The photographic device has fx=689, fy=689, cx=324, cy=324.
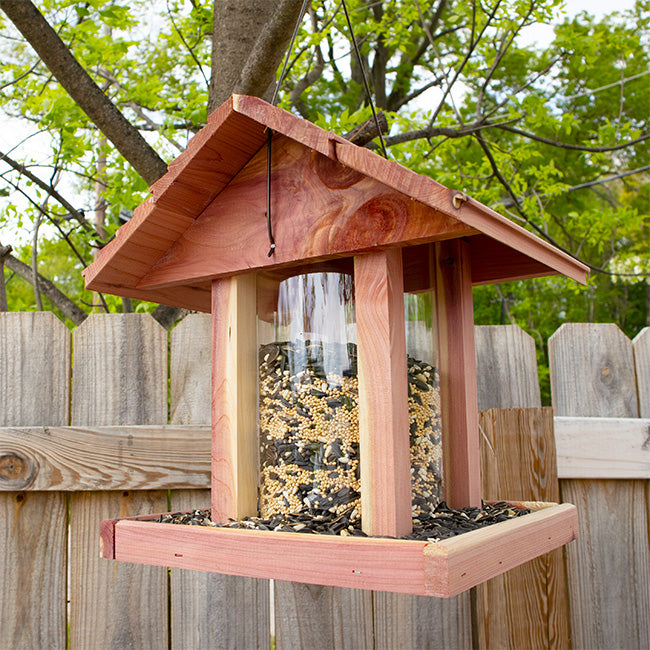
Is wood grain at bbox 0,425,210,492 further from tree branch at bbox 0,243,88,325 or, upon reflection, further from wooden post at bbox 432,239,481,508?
wooden post at bbox 432,239,481,508

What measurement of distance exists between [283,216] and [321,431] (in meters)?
0.37

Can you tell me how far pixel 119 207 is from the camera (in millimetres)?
2689

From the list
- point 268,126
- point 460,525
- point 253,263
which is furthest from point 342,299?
point 460,525

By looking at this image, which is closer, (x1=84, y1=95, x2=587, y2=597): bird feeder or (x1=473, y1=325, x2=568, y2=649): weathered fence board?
(x1=84, y1=95, x2=587, y2=597): bird feeder

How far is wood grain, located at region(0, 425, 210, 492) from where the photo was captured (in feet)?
5.68

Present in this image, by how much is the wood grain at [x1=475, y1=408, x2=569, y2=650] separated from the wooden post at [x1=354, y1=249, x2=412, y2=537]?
2.60ft

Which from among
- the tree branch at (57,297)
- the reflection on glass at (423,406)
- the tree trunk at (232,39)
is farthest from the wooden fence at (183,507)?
the tree trunk at (232,39)

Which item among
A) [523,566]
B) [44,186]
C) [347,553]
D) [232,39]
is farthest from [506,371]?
[44,186]

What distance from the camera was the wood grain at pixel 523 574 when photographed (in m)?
1.77

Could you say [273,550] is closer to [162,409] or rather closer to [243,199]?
[243,199]

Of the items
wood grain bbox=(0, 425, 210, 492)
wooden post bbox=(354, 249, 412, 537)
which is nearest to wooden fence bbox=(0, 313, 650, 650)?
wood grain bbox=(0, 425, 210, 492)

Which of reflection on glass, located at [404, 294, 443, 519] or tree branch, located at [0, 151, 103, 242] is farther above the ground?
Answer: tree branch, located at [0, 151, 103, 242]

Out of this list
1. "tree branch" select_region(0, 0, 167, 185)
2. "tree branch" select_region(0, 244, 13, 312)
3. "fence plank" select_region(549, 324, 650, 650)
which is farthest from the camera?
"tree branch" select_region(0, 244, 13, 312)

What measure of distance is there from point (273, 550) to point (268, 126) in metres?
0.65
